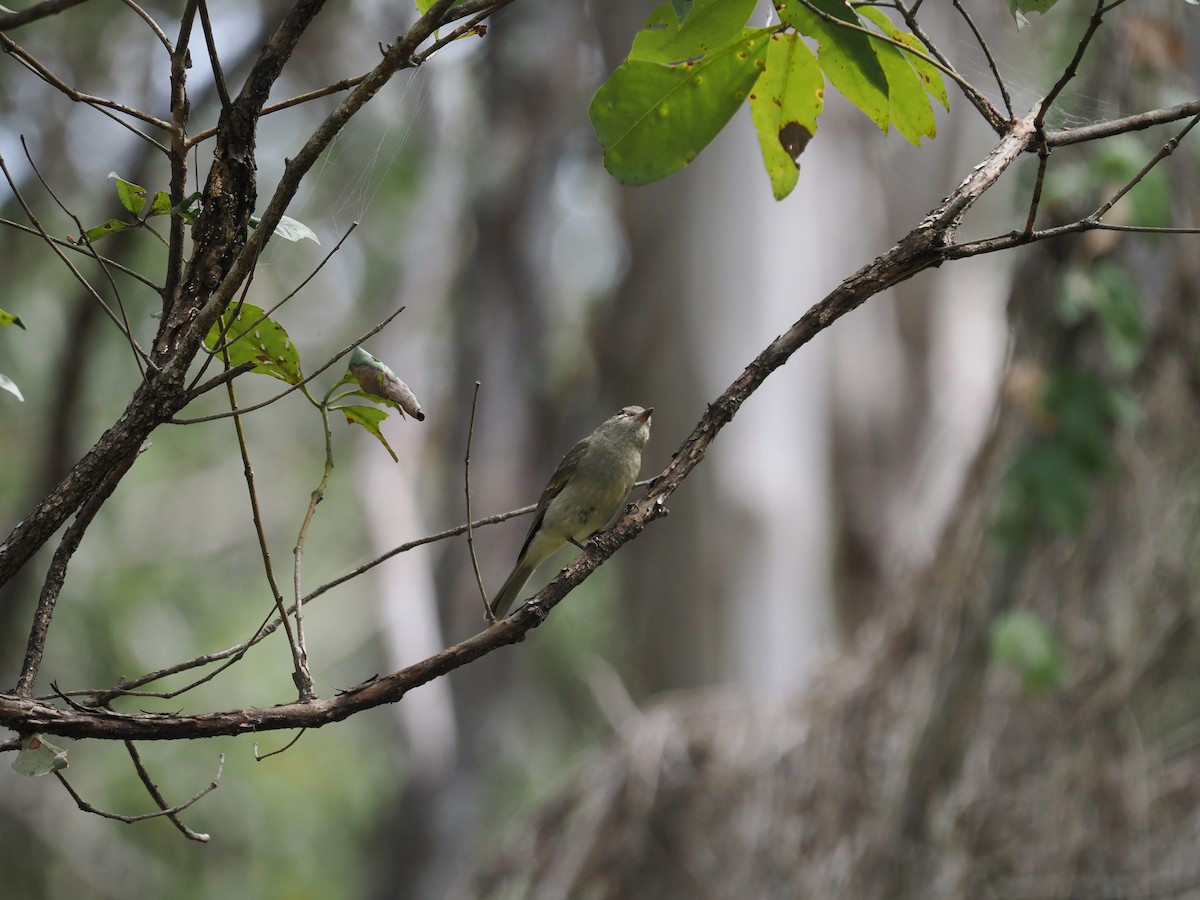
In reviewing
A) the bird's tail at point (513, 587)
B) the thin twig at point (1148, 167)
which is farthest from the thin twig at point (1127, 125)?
the bird's tail at point (513, 587)

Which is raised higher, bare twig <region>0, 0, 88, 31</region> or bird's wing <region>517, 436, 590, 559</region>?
bird's wing <region>517, 436, 590, 559</region>

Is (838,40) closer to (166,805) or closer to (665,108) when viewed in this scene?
(665,108)

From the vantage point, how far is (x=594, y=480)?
3.42 meters

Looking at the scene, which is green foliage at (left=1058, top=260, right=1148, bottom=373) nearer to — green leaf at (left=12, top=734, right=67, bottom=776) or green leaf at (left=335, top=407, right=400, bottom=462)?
green leaf at (left=335, top=407, right=400, bottom=462)

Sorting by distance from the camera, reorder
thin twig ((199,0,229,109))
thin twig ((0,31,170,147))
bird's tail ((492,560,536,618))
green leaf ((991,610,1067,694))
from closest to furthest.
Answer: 1. thin twig ((199,0,229,109))
2. thin twig ((0,31,170,147))
3. bird's tail ((492,560,536,618))
4. green leaf ((991,610,1067,694))

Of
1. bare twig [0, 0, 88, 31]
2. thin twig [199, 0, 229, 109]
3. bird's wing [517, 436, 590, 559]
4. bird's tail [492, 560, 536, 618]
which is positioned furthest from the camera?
bird's tail [492, 560, 536, 618]

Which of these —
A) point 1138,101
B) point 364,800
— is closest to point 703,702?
point 1138,101

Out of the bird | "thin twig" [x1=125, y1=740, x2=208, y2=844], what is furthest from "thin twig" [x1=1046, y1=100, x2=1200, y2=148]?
the bird

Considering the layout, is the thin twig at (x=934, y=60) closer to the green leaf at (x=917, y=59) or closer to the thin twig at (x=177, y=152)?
the green leaf at (x=917, y=59)

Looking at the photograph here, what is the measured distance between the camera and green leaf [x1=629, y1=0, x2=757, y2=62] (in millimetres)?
1645

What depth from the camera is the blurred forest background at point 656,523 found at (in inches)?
177

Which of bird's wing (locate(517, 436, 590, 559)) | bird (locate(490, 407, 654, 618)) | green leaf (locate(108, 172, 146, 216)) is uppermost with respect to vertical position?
bird's wing (locate(517, 436, 590, 559))

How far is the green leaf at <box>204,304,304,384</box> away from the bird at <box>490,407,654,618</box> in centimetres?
162

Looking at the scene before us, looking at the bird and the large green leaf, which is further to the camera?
the bird
